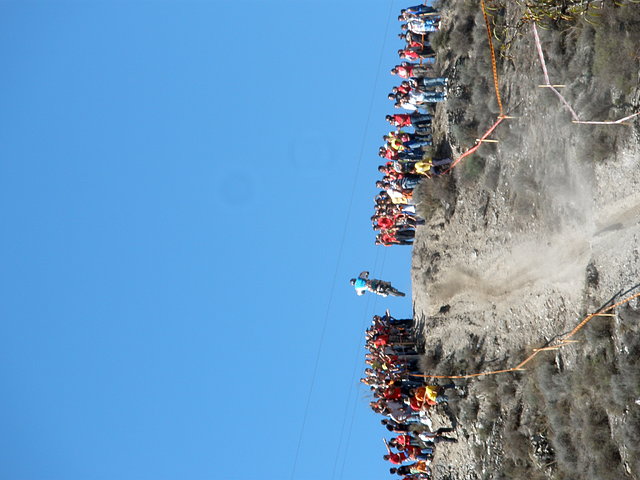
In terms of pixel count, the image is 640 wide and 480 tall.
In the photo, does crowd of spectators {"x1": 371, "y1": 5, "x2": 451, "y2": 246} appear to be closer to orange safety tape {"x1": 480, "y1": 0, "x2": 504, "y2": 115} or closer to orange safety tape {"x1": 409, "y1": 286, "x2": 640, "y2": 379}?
orange safety tape {"x1": 480, "y1": 0, "x2": 504, "y2": 115}

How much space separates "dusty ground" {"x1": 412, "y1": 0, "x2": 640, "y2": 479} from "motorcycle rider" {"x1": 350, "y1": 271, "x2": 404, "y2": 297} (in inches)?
85.7

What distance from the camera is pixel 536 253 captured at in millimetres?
18812

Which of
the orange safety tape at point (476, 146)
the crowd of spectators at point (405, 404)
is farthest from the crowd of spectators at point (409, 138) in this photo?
the crowd of spectators at point (405, 404)

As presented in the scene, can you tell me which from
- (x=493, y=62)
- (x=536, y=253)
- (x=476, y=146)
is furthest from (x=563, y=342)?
(x=493, y=62)

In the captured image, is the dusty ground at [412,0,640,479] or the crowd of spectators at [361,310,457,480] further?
the crowd of spectators at [361,310,457,480]

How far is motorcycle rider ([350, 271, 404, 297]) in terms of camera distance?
2627 centimetres

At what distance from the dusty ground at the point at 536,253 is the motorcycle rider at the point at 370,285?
2.18 meters

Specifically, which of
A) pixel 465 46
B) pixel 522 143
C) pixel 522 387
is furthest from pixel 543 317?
pixel 465 46

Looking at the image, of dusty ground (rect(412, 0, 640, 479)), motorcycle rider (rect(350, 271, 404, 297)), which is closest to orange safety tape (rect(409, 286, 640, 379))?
dusty ground (rect(412, 0, 640, 479))

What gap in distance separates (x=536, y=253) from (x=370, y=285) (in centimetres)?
850

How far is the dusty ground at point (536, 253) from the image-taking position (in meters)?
15.3

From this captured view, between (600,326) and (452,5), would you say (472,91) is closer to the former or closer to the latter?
(452,5)

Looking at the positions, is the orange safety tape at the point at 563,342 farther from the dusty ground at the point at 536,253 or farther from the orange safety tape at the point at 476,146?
the orange safety tape at the point at 476,146

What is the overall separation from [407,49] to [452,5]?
6.86 feet
